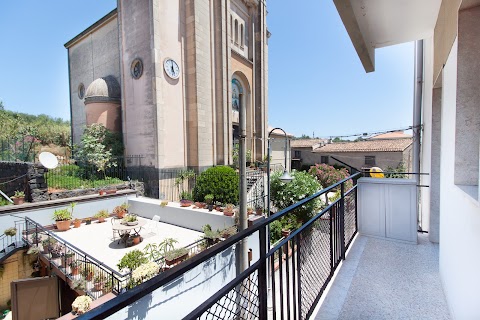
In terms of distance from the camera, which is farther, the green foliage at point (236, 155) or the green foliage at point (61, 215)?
the green foliage at point (236, 155)

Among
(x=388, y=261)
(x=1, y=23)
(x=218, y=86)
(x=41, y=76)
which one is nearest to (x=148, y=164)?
(x=218, y=86)

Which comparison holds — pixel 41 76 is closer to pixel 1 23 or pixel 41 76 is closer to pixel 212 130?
pixel 1 23

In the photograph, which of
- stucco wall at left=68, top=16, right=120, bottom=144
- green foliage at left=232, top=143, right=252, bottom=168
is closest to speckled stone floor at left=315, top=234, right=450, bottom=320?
green foliage at left=232, top=143, right=252, bottom=168

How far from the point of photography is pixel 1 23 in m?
13.8

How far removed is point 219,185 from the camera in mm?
8305

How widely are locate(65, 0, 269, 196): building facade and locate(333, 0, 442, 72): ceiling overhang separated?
232 inches

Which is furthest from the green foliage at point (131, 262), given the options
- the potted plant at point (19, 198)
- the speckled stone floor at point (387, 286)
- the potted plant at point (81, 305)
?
the potted plant at point (19, 198)

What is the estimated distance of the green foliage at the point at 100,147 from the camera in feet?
34.1

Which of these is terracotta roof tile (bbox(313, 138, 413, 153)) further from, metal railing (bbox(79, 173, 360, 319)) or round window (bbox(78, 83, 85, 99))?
round window (bbox(78, 83, 85, 99))

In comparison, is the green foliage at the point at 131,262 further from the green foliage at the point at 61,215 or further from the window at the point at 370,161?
the window at the point at 370,161

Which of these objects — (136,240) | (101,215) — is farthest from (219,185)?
(101,215)

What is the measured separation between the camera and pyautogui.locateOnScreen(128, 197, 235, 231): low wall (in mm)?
6686

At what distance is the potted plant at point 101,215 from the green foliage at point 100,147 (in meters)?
2.72

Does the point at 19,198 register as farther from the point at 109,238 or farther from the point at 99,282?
the point at 99,282
